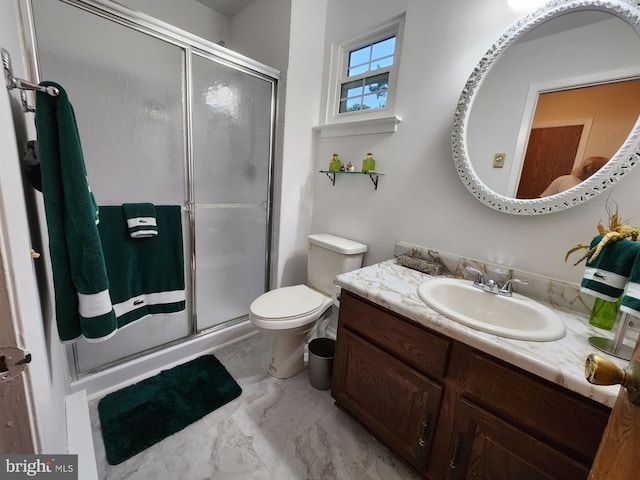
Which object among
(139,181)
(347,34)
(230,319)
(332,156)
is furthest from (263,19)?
(230,319)

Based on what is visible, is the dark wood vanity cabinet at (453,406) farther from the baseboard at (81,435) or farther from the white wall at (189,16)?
the white wall at (189,16)

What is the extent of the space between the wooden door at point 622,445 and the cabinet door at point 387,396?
0.57 meters

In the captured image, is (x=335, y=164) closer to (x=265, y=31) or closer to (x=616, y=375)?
(x=265, y=31)

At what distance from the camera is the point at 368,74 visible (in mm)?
1752

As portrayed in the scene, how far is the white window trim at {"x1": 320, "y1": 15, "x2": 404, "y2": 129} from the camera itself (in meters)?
1.58

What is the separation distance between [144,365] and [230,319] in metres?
0.59

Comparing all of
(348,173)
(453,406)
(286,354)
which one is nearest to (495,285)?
(453,406)

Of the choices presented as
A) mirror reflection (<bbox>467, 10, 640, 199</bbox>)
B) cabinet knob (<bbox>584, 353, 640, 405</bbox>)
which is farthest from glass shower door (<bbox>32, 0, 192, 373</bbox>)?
cabinet knob (<bbox>584, 353, 640, 405</bbox>)

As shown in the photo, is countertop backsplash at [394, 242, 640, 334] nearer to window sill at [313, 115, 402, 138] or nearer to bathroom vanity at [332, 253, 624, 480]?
bathroom vanity at [332, 253, 624, 480]

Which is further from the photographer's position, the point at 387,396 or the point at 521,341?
the point at 387,396

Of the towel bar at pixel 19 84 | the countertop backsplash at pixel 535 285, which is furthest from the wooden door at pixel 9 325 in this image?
the countertop backsplash at pixel 535 285

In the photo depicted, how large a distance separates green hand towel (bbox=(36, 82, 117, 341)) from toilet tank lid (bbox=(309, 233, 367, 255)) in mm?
1168

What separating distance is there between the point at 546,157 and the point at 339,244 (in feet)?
3.61

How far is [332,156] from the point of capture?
6.42 feet
